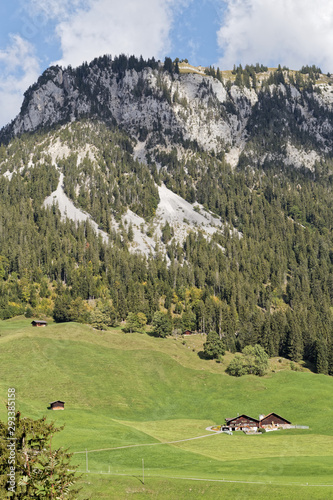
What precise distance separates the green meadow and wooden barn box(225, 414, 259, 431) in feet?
13.2

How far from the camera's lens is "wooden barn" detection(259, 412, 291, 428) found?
107m

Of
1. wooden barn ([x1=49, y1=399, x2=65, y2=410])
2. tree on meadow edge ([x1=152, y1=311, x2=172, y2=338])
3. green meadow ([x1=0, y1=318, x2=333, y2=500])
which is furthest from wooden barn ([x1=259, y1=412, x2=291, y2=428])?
tree on meadow edge ([x1=152, y1=311, x2=172, y2=338])

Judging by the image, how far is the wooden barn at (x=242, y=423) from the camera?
10619 cm

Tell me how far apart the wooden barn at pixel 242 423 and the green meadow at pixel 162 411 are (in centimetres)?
403

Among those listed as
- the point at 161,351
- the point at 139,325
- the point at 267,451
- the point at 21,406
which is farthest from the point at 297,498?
the point at 139,325

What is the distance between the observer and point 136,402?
12188cm

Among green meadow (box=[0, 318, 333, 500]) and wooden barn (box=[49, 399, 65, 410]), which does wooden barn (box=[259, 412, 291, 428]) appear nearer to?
green meadow (box=[0, 318, 333, 500])

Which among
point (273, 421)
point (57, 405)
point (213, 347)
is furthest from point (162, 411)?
point (213, 347)

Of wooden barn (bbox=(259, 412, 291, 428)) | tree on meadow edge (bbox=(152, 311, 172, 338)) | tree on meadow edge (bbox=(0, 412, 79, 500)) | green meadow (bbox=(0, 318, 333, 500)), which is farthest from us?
tree on meadow edge (bbox=(152, 311, 172, 338))

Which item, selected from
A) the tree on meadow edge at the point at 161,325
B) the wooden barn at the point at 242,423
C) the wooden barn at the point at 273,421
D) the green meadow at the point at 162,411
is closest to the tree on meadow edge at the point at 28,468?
the green meadow at the point at 162,411

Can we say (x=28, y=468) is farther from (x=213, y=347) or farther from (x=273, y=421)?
(x=213, y=347)

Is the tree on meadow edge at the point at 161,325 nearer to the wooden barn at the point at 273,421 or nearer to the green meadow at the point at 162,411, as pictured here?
the green meadow at the point at 162,411

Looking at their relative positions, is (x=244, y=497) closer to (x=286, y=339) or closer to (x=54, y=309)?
(x=286, y=339)

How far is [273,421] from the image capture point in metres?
108
